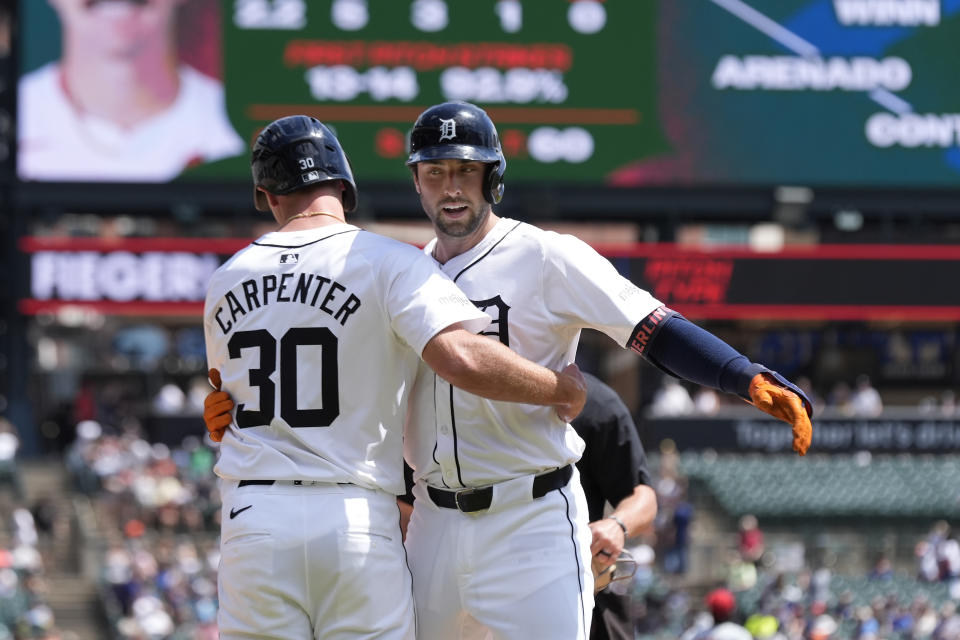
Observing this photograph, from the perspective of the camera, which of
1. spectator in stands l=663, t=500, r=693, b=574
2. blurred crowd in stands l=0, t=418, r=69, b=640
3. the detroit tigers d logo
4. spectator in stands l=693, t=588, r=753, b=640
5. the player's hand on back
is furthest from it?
spectator in stands l=663, t=500, r=693, b=574

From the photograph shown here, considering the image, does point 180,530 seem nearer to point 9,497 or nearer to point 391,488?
point 9,497

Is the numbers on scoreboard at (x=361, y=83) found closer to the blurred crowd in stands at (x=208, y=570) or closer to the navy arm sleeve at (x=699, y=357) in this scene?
the blurred crowd in stands at (x=208, y=570)

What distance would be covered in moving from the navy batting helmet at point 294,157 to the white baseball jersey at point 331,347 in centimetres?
18

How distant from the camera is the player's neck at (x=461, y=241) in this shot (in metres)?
3.56

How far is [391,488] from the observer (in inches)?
131

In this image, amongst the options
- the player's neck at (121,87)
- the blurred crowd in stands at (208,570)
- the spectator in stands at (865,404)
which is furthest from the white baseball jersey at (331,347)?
the spectator in stands at (865,404)

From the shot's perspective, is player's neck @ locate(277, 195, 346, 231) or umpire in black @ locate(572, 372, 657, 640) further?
umpire in black @ locate(572, 372, 657, 640)

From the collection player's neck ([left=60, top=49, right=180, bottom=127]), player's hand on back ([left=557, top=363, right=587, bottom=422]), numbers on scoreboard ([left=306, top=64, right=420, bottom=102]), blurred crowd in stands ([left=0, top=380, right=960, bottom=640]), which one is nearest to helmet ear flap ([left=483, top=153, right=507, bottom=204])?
player's hand on back ([left=557, top=363, right=587, bottom=422])

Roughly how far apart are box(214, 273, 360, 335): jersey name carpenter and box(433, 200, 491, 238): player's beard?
1.16 feet

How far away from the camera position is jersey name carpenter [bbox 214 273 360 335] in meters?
3.27

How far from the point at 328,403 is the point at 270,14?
13477mm

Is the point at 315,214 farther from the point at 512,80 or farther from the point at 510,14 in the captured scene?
the point at 510,14

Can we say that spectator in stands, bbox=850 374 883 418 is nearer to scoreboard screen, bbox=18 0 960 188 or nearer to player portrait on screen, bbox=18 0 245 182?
scoreboard screen, bbox=18 0 960 188

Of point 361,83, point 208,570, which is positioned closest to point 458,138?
point 208,570
